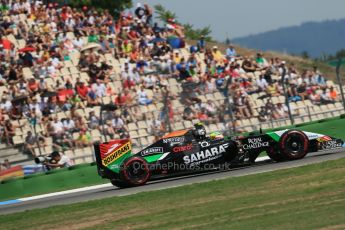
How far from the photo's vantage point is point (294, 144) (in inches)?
746

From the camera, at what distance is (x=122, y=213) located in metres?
13.8

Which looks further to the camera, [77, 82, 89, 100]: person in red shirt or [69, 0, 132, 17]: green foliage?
[69, 0, 132, 17]: green foliage

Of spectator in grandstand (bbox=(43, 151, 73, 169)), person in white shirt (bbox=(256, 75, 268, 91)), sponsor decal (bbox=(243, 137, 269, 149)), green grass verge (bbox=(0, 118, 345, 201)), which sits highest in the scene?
person in white shirt (bbox=(256, 75, 268, 91))

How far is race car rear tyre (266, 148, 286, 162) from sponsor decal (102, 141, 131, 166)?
3.16 metres

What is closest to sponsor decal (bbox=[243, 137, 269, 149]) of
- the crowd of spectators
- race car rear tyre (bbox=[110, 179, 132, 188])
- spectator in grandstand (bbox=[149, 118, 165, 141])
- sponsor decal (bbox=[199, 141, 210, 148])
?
sponsor decal (bbox=[199, 141, 210, 148])

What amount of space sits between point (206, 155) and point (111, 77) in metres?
8.22

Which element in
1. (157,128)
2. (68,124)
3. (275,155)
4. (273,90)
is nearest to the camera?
(275,155)

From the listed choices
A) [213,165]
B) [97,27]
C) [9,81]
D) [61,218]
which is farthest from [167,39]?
[61,218]

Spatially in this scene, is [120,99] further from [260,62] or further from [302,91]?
[260,62]

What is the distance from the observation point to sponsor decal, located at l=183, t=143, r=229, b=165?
1883 centimetres

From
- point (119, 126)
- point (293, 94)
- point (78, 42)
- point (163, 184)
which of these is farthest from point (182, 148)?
point (78, 42)

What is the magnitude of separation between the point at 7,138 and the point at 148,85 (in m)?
5.38

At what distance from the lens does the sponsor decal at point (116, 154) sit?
18672 mm

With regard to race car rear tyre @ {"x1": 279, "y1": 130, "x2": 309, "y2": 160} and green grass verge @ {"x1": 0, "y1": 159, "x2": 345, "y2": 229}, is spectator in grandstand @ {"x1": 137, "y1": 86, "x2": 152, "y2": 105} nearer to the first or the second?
race car rear tyre @ {"x1": 279, "y1": 130, "x2": 309, "y2": 160}
